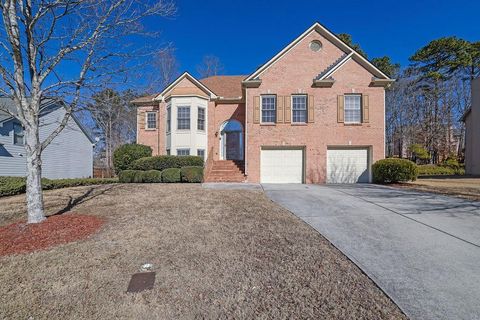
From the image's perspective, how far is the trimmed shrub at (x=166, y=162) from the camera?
45.7 feet

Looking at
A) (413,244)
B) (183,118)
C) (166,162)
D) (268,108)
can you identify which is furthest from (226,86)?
(413,244)

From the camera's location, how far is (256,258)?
150 inches

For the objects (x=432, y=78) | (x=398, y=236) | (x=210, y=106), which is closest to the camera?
(x=398, y=236)

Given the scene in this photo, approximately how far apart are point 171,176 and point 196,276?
9.95 meters

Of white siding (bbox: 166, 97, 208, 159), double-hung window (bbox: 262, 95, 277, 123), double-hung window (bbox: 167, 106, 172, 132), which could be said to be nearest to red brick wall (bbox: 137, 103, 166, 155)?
double-hung window (bbox: 167, 106, 172, 132)

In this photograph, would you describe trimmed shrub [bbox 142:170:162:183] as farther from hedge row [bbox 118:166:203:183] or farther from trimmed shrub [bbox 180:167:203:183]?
trimmed shrub [bbox 180:167:203:183]

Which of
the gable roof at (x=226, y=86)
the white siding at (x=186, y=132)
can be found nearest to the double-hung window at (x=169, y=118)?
the white siding at (x=186, y=132)

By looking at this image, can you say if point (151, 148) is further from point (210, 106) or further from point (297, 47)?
A: point (297, 47)

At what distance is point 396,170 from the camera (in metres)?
12.6

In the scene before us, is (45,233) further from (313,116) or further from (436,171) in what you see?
(436,171)

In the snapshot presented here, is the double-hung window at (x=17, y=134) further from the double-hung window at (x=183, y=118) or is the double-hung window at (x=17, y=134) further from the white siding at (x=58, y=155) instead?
the double-hung window at (x=183, y=118)

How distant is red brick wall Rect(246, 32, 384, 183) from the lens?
544 inches

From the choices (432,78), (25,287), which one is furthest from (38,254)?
(432,78)

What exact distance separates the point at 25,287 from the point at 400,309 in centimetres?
452
